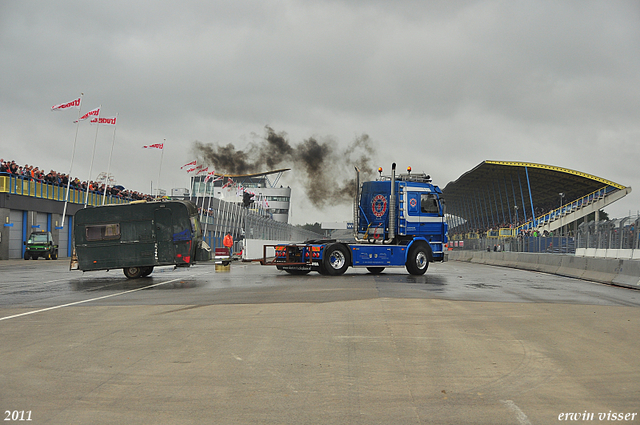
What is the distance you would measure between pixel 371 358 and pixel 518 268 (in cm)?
2896

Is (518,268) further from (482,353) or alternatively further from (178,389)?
(178,389)

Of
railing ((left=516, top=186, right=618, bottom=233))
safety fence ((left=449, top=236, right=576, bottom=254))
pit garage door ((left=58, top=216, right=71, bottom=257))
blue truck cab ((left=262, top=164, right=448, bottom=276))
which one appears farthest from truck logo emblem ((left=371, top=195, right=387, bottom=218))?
railing ((left=516, top=186, right=618, bottom=233))

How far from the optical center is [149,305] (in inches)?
492

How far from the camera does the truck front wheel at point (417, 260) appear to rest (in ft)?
75.3

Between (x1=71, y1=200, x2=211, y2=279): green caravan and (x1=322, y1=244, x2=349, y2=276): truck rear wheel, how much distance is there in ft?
16.6

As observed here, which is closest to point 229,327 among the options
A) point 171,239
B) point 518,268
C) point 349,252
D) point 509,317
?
point 509,317

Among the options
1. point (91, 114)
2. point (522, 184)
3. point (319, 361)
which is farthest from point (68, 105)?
point (522, 184)

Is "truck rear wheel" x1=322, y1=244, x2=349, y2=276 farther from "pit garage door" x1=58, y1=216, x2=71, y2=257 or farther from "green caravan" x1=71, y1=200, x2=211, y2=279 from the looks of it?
"pit garage door" x1=58, y1=216, x2=71, y2=257

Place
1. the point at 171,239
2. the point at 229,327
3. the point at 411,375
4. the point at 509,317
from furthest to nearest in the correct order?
the point at 171,239 → the point at 509,317 → the point at 229,327 → the point at 411,375

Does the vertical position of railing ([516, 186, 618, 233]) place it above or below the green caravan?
above

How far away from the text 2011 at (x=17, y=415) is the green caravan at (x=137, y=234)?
51.0ft

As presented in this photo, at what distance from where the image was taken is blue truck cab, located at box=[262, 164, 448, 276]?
74.1ft

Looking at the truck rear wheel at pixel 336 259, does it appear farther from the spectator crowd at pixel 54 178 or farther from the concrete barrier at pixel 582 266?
the spectator crowd at pixel 54 178

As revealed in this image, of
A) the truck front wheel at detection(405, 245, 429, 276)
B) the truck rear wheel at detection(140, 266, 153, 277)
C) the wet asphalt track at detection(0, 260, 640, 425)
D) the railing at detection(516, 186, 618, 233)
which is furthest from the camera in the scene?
the railing at detection(516, 186, 618, 233)
